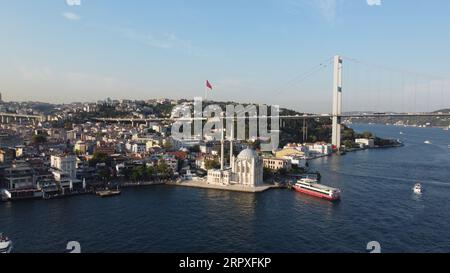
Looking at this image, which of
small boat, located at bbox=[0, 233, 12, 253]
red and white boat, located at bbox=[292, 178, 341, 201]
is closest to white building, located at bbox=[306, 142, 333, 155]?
red and white boat, located at bbox=[292, 178, 341, 201]

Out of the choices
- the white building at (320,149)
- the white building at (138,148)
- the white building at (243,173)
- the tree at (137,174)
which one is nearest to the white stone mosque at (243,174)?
the white building at (243,173)

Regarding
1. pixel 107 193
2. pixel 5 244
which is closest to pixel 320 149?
pixel 107 193

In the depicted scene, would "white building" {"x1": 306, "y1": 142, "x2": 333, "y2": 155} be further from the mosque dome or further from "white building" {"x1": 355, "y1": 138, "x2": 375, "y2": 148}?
the mosque dome

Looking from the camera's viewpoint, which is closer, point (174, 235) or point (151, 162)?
point (174, 235)

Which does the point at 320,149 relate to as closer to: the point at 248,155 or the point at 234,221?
the point at 248,155

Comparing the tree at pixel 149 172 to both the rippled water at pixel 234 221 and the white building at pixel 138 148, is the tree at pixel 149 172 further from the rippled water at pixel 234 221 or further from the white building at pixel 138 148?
the white building at pixel 138 148
